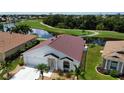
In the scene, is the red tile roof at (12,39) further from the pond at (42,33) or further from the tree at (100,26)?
the tree at (100,26)

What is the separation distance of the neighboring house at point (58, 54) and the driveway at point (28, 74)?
0.18 metres

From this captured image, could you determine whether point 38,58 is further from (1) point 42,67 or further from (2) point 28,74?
(2) point 28,74

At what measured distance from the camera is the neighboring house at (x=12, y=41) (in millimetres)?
5352

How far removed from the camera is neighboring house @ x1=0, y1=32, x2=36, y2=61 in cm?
535

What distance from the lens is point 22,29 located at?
5.52 meters

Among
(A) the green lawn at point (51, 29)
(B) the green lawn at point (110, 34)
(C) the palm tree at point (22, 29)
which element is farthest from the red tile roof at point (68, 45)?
(B) the green lawn at point (110, 34)

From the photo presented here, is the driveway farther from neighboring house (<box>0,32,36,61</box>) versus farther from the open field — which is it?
the open field

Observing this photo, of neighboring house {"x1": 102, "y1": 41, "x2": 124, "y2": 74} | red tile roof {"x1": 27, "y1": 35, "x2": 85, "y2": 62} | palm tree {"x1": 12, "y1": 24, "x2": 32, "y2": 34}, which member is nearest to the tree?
neighboring house {"x1": 102, "y1": 41, "x2": 124, "y2": 74}

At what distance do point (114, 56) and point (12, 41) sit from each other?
3.64 meters

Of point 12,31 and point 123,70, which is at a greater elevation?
point 12,31
